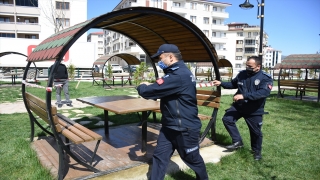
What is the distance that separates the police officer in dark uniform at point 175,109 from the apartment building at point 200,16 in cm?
4765

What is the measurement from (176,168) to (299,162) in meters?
2.13

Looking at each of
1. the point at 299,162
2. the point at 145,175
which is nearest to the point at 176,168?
the point at 145,175

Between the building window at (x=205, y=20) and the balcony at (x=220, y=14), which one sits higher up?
the balcony at (x=220, y=14)

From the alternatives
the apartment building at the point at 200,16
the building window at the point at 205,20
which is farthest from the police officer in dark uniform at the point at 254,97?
the building window at the point at 205,20

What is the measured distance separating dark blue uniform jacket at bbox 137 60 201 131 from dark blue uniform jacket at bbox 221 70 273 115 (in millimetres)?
1548

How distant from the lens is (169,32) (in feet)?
17.5

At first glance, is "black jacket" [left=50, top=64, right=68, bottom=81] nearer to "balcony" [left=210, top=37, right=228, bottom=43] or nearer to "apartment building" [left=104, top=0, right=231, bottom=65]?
"apartment building" [left=104, top=0, right=231, bottom=65]

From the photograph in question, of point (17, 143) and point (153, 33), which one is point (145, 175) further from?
point (153, 33)

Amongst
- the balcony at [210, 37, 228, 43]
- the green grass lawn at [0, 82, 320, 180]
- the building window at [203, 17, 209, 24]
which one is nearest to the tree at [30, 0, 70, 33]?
the building window at [203, 17, 209, 24]

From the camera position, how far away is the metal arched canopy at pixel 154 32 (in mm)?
3947

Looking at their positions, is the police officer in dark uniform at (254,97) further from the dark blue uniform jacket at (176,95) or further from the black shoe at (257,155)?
the dark blue uniform jacket at (176,95)

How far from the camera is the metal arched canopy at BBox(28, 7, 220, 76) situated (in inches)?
155

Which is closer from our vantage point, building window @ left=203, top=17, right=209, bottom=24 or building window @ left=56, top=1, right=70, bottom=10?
building window @ left=56, top=1, right=70, bottom=10

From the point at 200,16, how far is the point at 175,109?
185 feet
